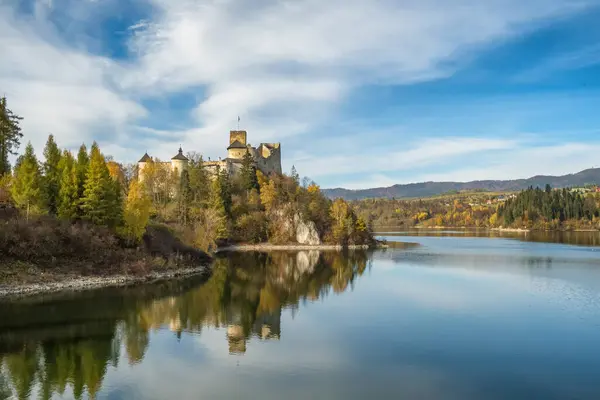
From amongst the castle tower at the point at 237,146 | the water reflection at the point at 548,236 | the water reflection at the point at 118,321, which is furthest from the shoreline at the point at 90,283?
the water reflection at the point at 548,236

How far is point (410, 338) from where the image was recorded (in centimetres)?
1828

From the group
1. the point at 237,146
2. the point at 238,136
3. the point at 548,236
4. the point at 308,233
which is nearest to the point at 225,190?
the point at 308,233

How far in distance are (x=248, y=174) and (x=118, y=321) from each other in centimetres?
4963

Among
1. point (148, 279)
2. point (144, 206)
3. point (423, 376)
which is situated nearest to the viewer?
point (423, 376)

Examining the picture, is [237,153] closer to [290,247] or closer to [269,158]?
[269,158]

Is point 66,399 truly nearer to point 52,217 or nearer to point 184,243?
point 52,217

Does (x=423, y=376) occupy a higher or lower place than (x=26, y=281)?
lower

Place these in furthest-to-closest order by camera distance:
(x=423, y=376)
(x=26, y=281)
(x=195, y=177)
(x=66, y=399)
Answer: (x=195, y=177), (x=26, y=281), (x=423, y=376), (x=66, y=399)

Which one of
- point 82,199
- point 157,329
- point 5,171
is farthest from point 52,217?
point 157,329

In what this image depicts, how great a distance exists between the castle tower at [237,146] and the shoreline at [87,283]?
41238mm

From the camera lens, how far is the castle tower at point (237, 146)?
76.1 meters

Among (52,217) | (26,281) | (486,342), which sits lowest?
(486,342)

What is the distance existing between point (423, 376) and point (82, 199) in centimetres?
2720

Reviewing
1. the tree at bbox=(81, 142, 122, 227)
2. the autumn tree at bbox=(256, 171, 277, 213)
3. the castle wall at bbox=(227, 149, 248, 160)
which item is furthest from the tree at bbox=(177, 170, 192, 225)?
the tree at bbox=(81, 142, 122, 227)
